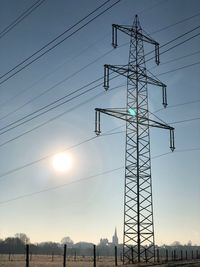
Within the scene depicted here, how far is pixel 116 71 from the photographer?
3728 cm

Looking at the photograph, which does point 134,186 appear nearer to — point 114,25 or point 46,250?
point 114,25

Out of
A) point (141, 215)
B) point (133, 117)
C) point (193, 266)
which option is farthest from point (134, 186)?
point (193, 266)

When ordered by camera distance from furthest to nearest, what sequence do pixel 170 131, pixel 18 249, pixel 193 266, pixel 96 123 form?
pixel 18 249 < pixel 170 131 < pixel 96 123 < pixel 193 266

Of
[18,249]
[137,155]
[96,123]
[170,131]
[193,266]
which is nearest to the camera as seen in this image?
[193,266]

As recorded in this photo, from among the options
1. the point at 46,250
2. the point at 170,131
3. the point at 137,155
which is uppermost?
the point at 170,131

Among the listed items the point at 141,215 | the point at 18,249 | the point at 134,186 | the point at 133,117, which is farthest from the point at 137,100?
the point at 18,249

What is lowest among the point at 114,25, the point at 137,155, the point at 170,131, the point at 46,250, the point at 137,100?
the point at 46,250

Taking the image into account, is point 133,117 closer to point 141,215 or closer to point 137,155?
point 137,155

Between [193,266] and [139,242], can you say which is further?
[139,242]

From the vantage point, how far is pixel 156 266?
105ft

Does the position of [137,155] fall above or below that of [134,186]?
above

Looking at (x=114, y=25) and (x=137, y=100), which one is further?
(x=137, y=100)

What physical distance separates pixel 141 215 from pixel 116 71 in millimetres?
12485

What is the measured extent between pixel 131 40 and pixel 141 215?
16.8 metres
